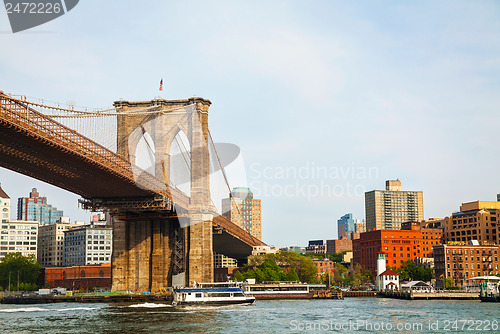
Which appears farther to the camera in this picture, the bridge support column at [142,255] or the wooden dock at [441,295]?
the wooden dock at [441,295]

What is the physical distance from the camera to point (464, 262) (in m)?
123

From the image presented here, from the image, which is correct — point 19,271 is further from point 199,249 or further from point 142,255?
point 199,249

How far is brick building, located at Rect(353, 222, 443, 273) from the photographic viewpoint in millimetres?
150625

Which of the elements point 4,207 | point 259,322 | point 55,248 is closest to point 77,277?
point 4,207

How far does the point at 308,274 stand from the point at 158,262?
42.4m

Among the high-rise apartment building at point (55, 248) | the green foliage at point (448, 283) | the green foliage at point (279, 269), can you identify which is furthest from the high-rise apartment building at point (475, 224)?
the high-rise apartment building at point (55, 248)

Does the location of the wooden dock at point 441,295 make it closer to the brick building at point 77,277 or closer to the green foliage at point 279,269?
the green foliage at point 279,269

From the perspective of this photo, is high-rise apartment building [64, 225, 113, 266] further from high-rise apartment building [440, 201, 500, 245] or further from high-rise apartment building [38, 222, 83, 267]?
high-rise apartment building [440, 201, 500, 245]

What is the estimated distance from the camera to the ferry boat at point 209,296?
245 feet

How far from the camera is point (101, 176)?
6888 cm

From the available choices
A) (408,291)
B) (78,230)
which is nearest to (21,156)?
(408,291)

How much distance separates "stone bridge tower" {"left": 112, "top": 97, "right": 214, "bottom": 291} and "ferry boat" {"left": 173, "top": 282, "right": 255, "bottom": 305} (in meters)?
9.72

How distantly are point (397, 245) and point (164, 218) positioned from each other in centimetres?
7722

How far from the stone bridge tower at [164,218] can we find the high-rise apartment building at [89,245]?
9196 centimetres
